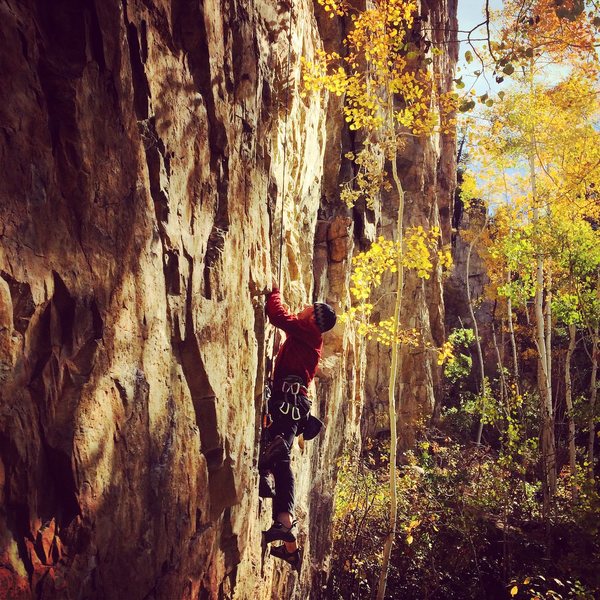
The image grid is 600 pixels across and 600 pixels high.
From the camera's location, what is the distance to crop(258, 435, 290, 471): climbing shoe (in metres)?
5.82

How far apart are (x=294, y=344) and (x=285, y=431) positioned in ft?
3.43

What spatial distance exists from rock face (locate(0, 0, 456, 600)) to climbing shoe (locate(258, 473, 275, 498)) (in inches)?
6.1

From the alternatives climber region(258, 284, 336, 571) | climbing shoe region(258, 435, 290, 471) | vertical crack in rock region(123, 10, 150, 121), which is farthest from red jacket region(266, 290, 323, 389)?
vertical crack in rock region(123, 10, 150, 121)

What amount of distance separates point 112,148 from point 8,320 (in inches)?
50.7

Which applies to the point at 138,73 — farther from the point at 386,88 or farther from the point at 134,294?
the point at 386,88

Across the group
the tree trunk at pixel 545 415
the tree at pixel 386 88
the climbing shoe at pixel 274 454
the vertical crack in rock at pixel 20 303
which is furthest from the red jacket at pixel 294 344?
the tree trunk at pixel 545 415

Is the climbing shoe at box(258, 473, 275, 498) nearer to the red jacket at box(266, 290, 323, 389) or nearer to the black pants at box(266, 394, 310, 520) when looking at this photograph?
the black pants at box(266, 394, 310, 520)

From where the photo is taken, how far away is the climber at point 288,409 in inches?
227

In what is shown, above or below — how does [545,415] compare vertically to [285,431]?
above

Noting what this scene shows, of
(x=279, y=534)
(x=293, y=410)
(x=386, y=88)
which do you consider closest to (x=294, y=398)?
(x=293, y=410)

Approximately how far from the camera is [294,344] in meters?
6.06

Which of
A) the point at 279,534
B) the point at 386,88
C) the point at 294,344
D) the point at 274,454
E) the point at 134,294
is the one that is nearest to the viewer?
the point at 134,294

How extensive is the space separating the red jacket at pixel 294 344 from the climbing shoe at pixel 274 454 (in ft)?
2.22

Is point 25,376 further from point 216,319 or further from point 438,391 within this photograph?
point 438,391
